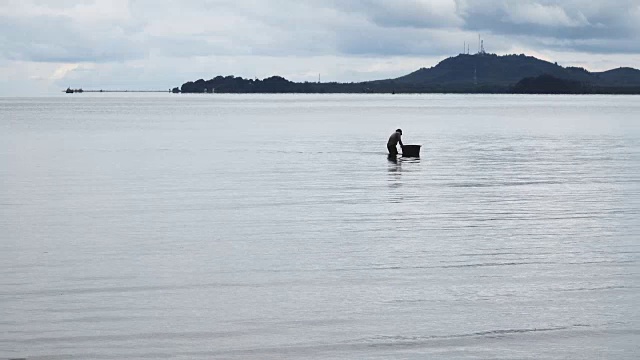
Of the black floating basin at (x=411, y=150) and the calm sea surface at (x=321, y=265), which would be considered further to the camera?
the black floating basin at (x=411, y=150)

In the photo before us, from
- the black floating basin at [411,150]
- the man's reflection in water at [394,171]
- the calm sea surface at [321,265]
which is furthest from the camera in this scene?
the black floating basin at [411,150]

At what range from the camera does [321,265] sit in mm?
16500

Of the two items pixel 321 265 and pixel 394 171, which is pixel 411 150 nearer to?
pixel 394 171

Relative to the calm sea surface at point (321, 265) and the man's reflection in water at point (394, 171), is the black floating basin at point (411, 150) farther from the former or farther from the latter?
the calm sea surface at point (321, 265)

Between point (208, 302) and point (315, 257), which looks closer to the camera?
point (208, 302)

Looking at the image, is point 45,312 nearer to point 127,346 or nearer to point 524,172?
point 127,346

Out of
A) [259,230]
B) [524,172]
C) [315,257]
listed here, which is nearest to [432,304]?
[315,257]

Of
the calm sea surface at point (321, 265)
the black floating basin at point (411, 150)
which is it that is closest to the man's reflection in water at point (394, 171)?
the calm sea surface at point (321, 265)

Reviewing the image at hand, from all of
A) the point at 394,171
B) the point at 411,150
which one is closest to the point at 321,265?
the point at 394,171

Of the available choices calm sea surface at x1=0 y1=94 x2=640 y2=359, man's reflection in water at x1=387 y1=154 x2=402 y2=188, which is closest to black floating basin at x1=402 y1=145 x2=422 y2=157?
man's reflection in water at x1=387 y1=154 x2=402 y2=188

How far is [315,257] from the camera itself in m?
17.2

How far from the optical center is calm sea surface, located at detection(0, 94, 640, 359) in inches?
456

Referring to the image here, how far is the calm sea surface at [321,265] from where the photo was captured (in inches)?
456

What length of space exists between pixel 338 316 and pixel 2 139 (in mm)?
52733
